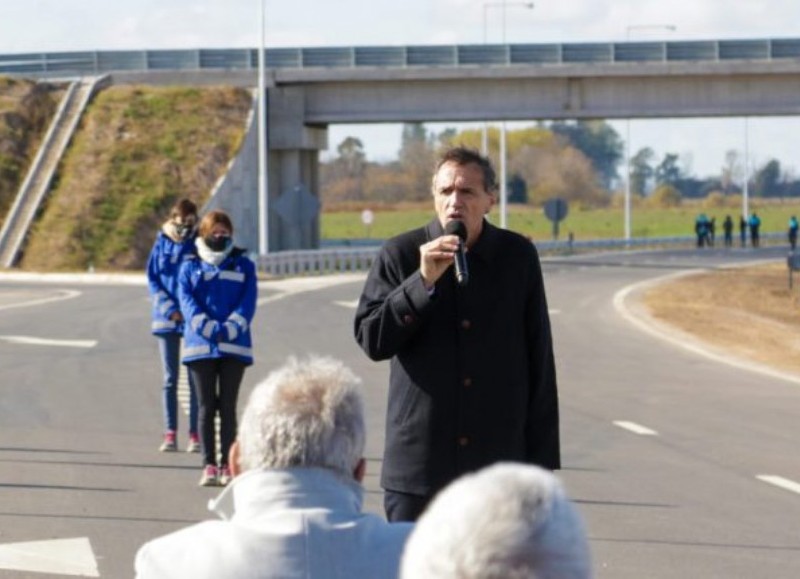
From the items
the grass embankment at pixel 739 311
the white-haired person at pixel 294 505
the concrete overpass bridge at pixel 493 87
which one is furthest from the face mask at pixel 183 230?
the concrete overpass bridge at pixel 493 87

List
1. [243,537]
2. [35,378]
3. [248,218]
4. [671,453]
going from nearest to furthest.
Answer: [243,537] < [671,453] < [35,378] < [248,218]

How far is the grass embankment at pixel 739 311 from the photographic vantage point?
91.8 feet

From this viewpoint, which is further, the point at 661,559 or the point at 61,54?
the point at 61,54

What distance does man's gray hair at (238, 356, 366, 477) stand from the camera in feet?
14.0

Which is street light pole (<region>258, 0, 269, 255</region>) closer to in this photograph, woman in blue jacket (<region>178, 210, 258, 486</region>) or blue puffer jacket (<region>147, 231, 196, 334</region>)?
blue puffer jacket (<region>147, 231, 196, 334</region>)

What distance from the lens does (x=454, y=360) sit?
257 inches

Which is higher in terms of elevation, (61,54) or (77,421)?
(61,54)

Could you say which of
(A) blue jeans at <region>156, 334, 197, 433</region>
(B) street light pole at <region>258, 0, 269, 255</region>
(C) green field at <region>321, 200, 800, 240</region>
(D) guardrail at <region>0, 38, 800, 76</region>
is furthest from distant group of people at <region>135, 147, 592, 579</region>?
(C) green field at <region>321, 200, 800, 240</region>

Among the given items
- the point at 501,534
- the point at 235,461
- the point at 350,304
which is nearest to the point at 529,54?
the point at 350,304

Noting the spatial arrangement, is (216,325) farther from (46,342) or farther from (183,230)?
(46,342)

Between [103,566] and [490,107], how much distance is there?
55.4 m

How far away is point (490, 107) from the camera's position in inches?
2549

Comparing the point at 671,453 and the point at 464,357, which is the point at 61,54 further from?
the point at 464,357

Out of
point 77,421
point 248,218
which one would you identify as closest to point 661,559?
point 77,421
